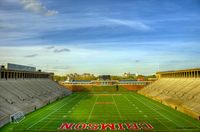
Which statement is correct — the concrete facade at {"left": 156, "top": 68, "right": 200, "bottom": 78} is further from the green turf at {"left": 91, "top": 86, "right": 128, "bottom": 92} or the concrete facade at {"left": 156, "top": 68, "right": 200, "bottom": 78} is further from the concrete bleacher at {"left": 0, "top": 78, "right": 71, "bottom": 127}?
the concrete bleacher at {"left": 0, "top": 78, "right": 71, "bottom": 127}

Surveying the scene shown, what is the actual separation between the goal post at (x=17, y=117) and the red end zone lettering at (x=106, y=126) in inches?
283

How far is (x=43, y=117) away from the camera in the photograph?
124 ft

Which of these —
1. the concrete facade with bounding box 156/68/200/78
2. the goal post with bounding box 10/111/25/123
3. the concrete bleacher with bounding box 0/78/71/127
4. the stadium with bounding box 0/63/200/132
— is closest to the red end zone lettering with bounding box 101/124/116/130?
the stadium with bounding box 0/63/200/132

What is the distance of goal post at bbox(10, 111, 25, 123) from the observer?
35116 millimetres

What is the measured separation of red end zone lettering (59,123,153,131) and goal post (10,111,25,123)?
718 cm

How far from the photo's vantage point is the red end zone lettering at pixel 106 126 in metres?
30.1

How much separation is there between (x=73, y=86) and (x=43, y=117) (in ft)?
191

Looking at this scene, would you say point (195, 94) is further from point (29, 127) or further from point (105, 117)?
point (29, 127)

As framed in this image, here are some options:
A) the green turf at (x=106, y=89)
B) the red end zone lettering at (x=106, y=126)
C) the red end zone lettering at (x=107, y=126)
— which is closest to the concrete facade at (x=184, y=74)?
the green turf at (x=106, y=89)

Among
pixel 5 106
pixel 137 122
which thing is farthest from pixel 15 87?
pixel 137 122

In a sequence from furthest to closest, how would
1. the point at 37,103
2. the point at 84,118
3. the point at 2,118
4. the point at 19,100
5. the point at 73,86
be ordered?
the point at 73,86 < the point at 37,103 < the point at 19,100 < the point at 84,118 < the point at 2,118

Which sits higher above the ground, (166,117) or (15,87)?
(15,87)

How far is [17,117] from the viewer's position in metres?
36.6

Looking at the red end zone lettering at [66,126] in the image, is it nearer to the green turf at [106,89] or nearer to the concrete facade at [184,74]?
the concrete facade at [184,74]
